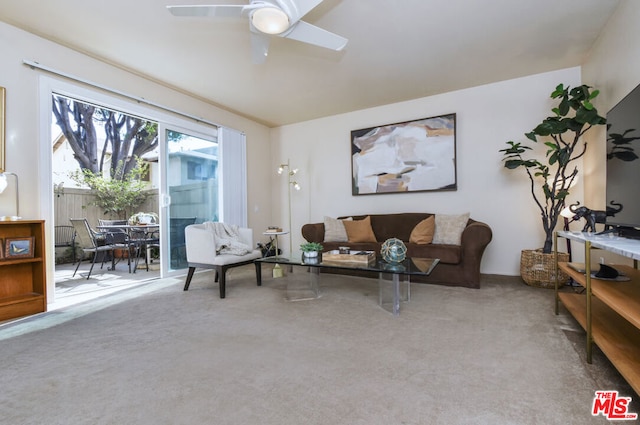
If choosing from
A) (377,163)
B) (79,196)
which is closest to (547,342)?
(377,163)

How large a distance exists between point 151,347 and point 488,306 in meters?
2.66

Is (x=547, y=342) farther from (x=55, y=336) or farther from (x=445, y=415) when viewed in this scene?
(x=55, y=336)

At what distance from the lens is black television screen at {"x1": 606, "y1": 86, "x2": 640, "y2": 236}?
5.51ft

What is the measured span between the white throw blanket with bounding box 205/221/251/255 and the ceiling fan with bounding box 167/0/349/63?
218cm

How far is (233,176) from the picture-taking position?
483cm

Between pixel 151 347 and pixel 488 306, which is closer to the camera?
pixel 151 347

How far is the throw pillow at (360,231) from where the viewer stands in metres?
4.12

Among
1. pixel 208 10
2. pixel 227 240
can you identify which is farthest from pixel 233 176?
pixel 208 10

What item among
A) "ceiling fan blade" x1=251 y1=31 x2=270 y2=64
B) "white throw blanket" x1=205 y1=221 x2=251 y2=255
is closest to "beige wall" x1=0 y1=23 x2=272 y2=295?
"white throw blanket" x1=205 y1=221 x2=251 y2=255

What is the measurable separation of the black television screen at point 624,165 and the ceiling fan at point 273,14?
1875mm

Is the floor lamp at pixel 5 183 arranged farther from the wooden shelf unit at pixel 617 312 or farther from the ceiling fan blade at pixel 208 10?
the wooden shelf unit at pixel 617 312

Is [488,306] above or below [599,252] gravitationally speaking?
below

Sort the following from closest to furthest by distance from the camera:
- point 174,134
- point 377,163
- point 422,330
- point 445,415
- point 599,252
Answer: point 445,415 < point 422,330 < point 599,252 < point 174,134 < point 377,163

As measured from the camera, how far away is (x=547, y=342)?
6.12 feet
